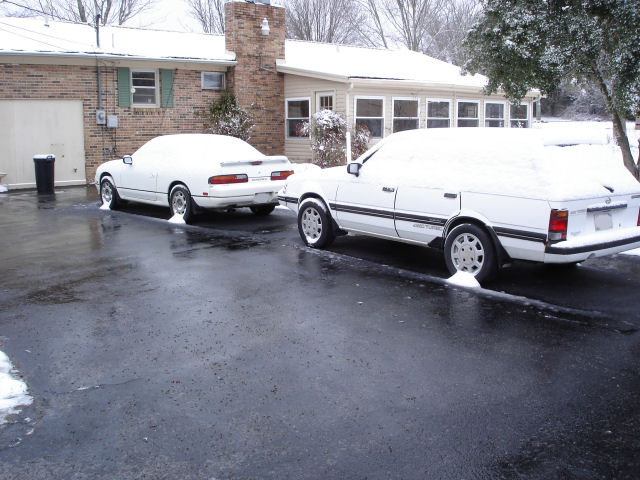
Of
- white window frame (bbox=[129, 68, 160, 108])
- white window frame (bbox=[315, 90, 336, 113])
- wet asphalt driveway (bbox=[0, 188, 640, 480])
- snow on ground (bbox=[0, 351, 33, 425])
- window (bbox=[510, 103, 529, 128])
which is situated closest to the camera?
wet asphalt driveway (bbox=[0, 188, 640, 480])

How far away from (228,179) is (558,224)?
628 cm

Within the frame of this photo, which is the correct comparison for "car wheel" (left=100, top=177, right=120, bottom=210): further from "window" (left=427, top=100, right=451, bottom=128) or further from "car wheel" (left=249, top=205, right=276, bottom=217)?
"window" (left=427, top=100, right=451, bottom=128)

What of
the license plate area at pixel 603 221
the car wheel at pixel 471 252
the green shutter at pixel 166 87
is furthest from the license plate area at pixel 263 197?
the green shutter at pixel 166 87

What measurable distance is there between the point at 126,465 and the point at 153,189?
9.65m

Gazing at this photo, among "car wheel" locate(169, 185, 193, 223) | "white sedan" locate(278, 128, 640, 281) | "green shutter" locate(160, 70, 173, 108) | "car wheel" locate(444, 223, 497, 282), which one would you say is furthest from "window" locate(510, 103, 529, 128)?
"car wheel" locate(444, 223, 497, 282)

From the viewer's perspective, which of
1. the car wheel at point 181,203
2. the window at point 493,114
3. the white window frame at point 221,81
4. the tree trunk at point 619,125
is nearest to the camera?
the car wheel at point 181,203

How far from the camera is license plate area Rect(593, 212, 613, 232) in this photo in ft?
23.5

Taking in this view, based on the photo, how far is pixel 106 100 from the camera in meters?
19.7

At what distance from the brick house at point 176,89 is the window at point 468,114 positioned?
0.12ft

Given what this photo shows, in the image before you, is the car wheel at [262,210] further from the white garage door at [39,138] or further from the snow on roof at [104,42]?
the snow on roof at [104,42]

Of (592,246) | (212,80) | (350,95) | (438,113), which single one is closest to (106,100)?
(212,80)

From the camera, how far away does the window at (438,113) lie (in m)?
23.1

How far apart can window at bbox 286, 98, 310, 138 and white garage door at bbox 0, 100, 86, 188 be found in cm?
680

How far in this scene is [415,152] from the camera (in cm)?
849
